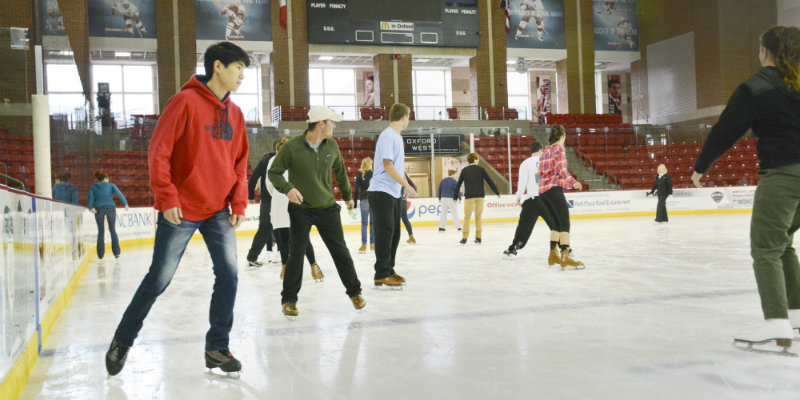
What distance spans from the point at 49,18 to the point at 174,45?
50.6 ft

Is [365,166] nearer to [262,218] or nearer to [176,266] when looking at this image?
[262,218]

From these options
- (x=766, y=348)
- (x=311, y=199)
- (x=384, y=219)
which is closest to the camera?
(x=766, y=348)

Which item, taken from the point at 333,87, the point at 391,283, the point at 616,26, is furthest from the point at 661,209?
the point at 333,87

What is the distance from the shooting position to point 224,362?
293cm

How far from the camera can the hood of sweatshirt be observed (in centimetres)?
292

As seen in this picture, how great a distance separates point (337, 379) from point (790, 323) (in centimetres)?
222

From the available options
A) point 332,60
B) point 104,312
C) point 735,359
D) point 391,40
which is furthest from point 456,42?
point 735,359

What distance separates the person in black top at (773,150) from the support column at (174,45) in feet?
69.7

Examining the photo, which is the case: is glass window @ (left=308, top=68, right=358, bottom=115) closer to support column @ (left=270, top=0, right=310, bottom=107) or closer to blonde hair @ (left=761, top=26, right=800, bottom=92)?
support column @ (left=270, top=0, right=310, bottom=107)

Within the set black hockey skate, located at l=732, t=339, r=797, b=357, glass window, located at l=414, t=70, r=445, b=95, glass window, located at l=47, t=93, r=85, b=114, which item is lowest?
black hockey skate, located at l=732, t=339, r=797, b=357

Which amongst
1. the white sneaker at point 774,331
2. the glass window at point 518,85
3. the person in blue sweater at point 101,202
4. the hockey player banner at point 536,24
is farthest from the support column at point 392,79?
the white sneaker at point 774,331

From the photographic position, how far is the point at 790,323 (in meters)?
3.22

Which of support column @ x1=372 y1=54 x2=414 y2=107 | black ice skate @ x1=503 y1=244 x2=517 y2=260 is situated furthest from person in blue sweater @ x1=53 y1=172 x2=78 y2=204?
support column @ x1=372 y1=54 x2=414 y2=107

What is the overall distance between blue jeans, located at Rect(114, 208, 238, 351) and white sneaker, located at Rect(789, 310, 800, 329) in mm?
2700
